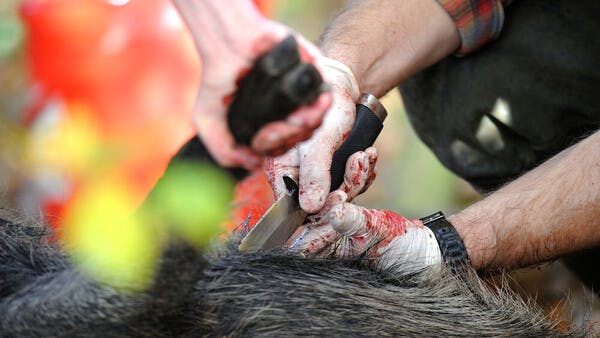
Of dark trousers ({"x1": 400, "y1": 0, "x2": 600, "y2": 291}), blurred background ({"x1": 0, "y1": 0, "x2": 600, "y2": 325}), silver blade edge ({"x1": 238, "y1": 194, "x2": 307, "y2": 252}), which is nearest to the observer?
silver blade edge ({"x1": 238, "y1": 194, "x2": 307, "y2": 252})

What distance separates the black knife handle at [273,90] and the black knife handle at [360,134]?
65 cm

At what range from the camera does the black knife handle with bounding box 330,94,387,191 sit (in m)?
1.34

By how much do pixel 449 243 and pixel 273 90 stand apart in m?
0.72

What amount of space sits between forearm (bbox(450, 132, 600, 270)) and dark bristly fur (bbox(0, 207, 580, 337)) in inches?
6.6

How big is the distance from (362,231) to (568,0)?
1055mm

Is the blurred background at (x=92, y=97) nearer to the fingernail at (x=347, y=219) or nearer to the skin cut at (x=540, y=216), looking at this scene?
the skin cut at (x=540, y=216)

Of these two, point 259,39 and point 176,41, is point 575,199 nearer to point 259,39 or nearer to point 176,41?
point 259,39

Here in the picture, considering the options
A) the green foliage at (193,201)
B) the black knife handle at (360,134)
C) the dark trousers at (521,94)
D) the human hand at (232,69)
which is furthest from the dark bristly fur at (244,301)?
the dark trousers at (521,94)

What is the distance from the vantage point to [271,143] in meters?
0.70

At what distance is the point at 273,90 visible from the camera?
0.67 metres

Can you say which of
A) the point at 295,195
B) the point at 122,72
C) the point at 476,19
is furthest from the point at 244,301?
the point at 122,72

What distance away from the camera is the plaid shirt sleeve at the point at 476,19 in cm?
182

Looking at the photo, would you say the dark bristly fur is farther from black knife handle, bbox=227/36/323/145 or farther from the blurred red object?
the blurred red object

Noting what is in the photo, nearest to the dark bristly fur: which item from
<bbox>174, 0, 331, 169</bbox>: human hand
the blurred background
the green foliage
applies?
the green foliage
